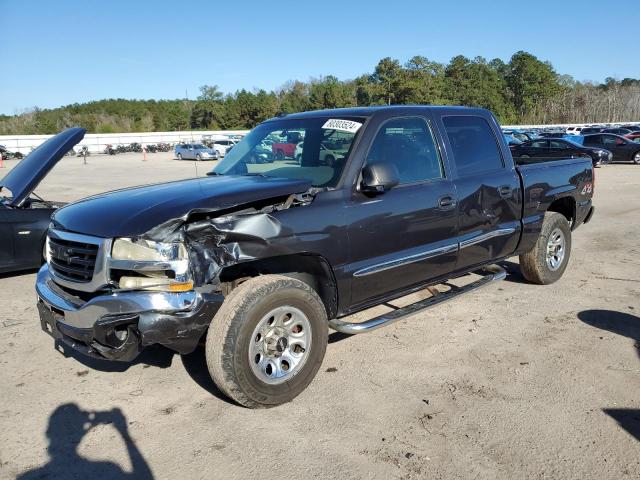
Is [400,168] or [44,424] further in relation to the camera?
[400,168]

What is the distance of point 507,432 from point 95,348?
2514mm

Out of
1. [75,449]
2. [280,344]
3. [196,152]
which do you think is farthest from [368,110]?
[196,152]

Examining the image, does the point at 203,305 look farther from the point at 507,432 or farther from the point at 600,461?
the point at 600,461

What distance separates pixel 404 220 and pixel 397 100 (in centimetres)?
8493

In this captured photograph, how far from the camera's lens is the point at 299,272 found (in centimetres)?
380

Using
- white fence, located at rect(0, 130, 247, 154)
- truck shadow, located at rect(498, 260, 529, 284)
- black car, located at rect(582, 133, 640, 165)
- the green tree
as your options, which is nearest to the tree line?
the green tree

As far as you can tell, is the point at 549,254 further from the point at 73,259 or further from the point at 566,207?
the point at 73,259

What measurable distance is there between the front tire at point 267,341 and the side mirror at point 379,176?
0.87 meters

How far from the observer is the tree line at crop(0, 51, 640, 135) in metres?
87.6

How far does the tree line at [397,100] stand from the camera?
8757 centimetres

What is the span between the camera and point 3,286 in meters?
6.57

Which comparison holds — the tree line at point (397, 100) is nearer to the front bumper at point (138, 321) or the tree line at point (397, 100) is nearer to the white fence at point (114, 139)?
the white fence at point (114, 139)

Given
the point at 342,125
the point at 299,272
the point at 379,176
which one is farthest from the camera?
the point at 342,125

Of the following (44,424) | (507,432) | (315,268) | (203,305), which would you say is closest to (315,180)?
(315,268)
